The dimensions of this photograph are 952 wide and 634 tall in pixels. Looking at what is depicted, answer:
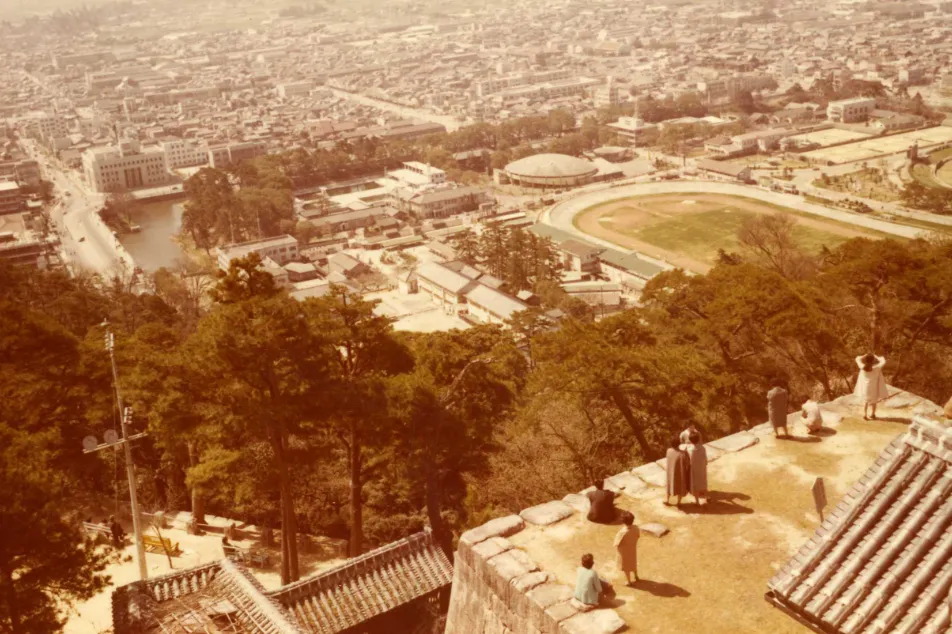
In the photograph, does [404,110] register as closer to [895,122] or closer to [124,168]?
[124,168]

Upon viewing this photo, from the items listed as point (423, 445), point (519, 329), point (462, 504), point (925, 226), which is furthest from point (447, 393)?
point (925, 226)

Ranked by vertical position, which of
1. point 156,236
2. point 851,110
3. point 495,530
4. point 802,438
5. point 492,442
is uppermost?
point 495,530

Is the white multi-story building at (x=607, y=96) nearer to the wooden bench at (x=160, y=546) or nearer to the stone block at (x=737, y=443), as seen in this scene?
the wooden bench at (x=160, y=546)

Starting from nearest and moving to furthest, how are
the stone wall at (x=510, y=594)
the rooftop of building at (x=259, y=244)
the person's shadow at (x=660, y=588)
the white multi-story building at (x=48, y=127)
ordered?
the stone wall at (x=510, y=594), the person's shadow at (x=660, y=588), the rooftop of building at (x=259, y=244), the white multi-story building at (x=48, y=127)

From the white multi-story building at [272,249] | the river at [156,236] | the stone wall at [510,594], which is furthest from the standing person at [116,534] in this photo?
the river at [156,236]

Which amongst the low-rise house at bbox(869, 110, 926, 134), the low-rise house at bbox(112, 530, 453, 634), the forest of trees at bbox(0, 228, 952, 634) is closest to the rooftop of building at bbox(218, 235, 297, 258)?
the forest of trees at bbox(0, 228, 952, 634)

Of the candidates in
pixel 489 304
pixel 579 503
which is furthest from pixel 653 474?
pixel 489 304

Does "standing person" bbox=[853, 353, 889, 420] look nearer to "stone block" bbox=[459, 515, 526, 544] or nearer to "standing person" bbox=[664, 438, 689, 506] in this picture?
"standing person" bbox=[664, 438, 689, 506]
